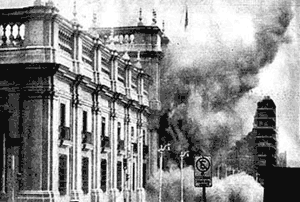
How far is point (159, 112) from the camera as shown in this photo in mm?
52688

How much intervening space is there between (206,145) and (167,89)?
5466 mm

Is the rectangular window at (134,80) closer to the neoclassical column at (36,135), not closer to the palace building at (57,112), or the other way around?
the palace building at (57,112)

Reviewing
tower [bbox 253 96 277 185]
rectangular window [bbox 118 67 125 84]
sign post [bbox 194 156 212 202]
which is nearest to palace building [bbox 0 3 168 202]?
rectangular window [bbox 118 67 125 84]

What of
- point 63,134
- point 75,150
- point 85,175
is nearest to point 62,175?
point 75,150

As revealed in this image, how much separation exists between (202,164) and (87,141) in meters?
21.4

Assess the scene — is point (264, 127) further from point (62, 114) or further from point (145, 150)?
point (62, 114)

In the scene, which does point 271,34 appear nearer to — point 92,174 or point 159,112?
point 159,112

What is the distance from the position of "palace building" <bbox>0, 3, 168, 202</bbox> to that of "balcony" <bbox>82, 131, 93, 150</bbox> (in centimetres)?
5

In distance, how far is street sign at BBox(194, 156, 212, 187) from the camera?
585 inches

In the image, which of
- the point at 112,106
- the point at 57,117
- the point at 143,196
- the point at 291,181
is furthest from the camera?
the point at 143,196

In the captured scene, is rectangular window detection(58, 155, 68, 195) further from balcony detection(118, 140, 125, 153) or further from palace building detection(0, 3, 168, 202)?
balcony detection(118, 140, 125, 153)

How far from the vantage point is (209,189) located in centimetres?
5247

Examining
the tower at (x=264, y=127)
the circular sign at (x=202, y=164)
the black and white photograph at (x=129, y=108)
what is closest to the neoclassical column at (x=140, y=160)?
the black and white photograph at (x=129, y=108)

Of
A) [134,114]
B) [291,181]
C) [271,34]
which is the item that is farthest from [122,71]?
[291,181]
